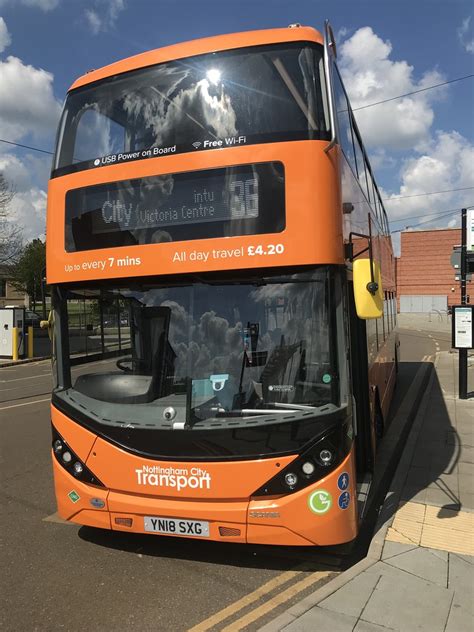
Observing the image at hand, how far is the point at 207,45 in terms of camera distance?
4082 millimetres

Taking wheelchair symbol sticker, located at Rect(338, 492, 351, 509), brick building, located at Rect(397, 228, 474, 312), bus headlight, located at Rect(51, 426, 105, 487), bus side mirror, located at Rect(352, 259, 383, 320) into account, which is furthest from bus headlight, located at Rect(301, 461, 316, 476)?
brick building, located at Rect(397, 228, 474, 312)

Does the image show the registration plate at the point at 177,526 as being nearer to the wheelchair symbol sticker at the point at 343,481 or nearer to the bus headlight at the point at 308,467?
the bus headlight at the point at 308,467

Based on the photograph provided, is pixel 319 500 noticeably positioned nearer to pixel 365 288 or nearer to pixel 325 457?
pixel 325 457

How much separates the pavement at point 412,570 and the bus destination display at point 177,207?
243 centimetres

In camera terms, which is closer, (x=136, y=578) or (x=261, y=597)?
(x=261, y=597)

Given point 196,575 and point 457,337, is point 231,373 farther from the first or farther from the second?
point 457,337

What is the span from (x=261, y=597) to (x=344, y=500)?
2.76 feet

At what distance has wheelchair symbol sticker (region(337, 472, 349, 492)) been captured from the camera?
3478 millimetres

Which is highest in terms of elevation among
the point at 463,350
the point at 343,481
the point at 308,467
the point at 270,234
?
the point at 270,234

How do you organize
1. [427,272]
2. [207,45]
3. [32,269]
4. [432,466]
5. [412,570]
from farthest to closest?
[427,272], [32,269], [432,466], [207,45], [412,570]

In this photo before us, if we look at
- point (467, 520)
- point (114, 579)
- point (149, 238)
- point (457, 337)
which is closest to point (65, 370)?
point (149, 238)

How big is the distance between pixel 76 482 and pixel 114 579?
0.76 meters

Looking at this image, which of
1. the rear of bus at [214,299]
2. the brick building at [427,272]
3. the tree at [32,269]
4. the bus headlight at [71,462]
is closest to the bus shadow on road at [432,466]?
the rear of bus at [214,299]

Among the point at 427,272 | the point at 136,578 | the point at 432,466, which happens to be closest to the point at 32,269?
the point at 432,466
